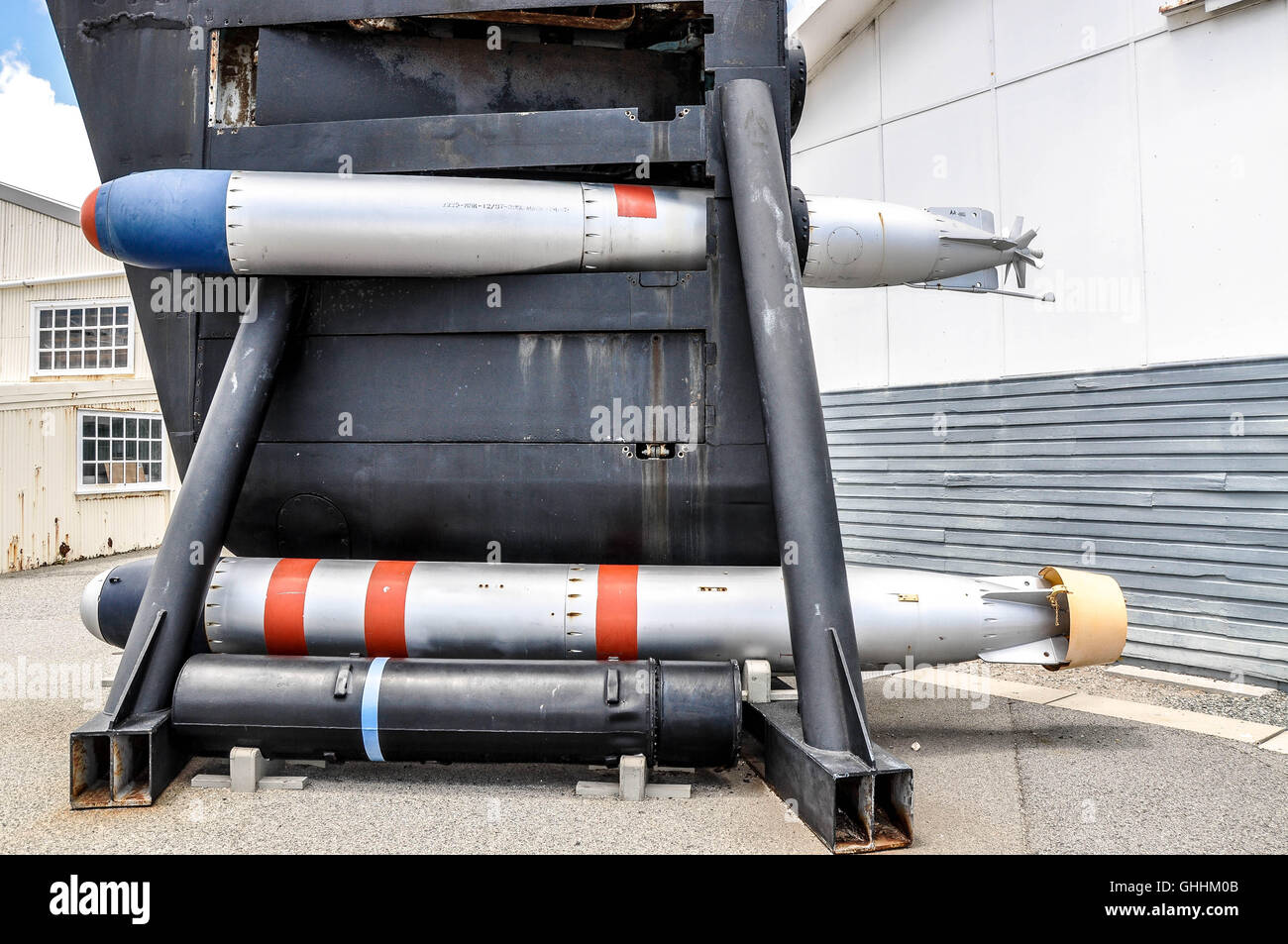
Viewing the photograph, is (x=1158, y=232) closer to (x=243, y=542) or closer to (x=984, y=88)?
(x=984, y=88)

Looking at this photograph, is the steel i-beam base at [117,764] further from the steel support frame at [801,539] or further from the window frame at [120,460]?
the window frame at [120,460]

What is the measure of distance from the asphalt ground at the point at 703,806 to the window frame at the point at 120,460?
11128 mm

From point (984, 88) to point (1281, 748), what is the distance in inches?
250

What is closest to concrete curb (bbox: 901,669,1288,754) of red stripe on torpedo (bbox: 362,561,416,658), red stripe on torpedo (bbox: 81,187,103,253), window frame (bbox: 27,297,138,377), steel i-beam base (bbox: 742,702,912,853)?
steel i-beam base (bbox: 742,702,912,853)

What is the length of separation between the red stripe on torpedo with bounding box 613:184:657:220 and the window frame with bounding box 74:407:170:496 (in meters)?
11.3

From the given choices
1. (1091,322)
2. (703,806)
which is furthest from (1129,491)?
(703,806)

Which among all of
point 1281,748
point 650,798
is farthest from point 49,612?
point 1281,748

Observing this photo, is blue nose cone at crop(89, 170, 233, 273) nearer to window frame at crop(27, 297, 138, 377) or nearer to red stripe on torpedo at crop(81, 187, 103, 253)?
red stripe on torpedo at crop(81, 187, 103, 253)

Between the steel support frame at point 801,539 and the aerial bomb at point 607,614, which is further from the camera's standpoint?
the aerial bomb at point 607,614

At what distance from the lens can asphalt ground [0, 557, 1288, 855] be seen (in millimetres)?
3479

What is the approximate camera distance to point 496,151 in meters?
4.97

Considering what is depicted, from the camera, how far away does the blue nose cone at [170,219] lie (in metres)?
4.57

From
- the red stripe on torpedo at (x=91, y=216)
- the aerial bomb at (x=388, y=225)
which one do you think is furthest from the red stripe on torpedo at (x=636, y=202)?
the red stripe on torpedo at (x=91, y=216)

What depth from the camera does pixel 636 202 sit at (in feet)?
15.9
